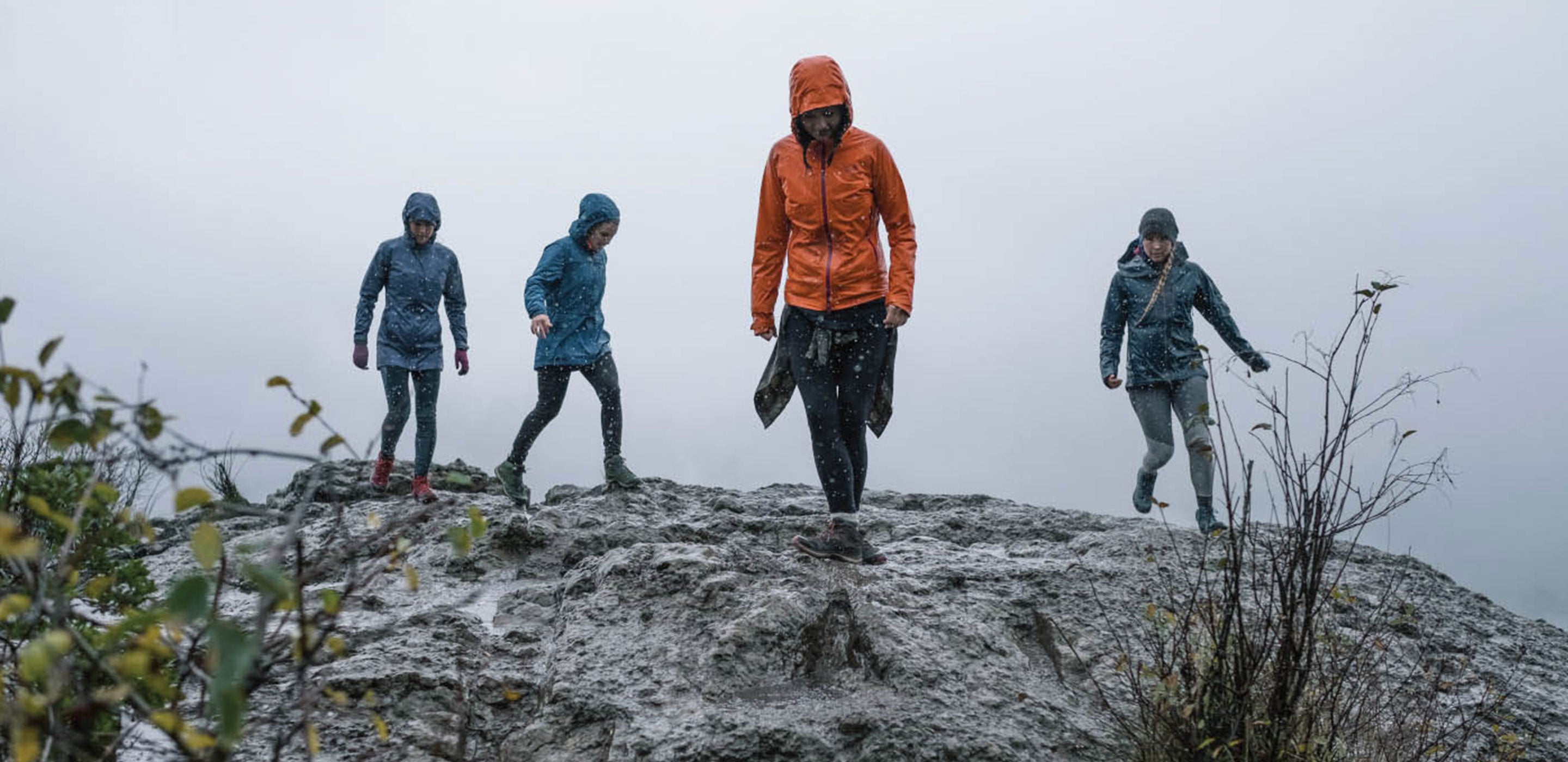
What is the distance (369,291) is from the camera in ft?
27.3

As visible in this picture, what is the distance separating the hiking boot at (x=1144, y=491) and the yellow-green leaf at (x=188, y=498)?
688 centimetres

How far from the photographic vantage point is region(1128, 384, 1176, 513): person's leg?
25.4ft

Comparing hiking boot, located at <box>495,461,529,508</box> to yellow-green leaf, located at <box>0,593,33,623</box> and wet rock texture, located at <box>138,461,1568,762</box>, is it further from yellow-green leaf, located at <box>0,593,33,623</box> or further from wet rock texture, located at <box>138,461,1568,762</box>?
yellow-green leaf, located at <box>0,593,33,623</box>

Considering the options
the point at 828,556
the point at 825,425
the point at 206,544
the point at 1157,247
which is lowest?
the point at 206,544

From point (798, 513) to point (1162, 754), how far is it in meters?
4.08

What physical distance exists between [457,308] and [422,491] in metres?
1.38

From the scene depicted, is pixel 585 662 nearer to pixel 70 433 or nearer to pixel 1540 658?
pixel 70 433

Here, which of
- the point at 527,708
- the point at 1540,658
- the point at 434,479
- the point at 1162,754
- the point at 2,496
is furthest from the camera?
the point at 434,479

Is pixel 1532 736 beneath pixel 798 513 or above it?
beneath

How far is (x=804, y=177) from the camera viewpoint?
18.6ft

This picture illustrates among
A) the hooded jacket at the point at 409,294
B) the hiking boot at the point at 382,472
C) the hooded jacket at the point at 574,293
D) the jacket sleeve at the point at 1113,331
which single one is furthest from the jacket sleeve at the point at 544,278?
the jacket sleeve at the point at 1113,331

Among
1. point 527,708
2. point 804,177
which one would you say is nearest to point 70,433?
point 527,708

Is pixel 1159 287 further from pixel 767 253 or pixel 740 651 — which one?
pixel 740 651

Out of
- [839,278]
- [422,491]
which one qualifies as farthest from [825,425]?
[422,491]
